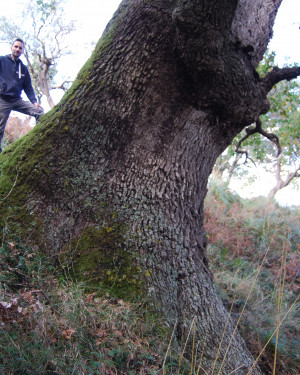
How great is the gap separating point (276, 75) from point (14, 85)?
3.82m

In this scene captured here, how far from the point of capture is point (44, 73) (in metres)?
17.8

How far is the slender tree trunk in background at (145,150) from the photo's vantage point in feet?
9.56

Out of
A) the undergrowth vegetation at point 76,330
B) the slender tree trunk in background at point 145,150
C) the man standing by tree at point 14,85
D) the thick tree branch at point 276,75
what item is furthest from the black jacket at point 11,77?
the thick tree branch at point 276,75

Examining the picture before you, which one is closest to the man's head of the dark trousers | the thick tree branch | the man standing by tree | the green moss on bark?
the man standing by tree

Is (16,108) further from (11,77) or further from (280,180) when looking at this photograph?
(280,180)

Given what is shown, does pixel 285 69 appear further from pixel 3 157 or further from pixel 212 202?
pixel 212 202

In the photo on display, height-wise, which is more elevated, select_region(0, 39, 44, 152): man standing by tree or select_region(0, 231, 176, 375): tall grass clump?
select_region(0, 39, 44, 152): man standing by tree

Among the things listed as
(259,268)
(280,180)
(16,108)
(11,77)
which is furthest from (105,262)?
(280,180)

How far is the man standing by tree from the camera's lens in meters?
4.74

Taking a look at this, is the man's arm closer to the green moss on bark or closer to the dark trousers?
the dark trousers

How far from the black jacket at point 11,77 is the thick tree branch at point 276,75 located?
12.0 ft

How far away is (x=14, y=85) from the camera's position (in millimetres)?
4777

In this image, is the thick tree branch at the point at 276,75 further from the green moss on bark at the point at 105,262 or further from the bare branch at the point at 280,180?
the bare branch at the point at 280,180

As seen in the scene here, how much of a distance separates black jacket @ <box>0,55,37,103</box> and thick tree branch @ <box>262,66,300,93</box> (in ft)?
12.0
